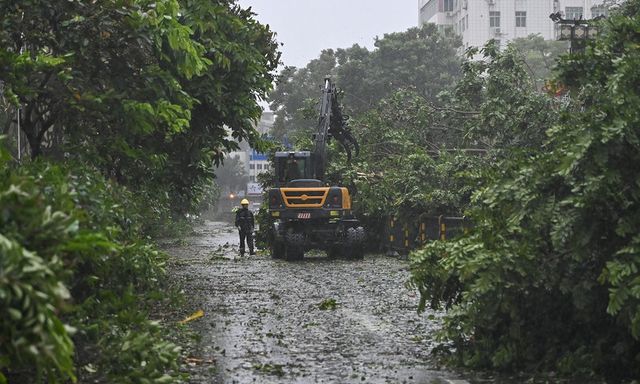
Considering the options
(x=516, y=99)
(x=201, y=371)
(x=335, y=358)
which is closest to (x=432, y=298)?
(x=335, y=358)

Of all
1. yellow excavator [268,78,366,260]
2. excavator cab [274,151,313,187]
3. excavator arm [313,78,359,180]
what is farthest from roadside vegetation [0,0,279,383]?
excavator arm [313,78,359,180]

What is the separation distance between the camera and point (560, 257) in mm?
11961

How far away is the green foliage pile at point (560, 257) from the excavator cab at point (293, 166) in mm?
22063

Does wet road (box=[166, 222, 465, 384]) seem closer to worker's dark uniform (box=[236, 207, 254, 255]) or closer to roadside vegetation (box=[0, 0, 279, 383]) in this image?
roadside vegetation (box=[0, 0, 279, 383])

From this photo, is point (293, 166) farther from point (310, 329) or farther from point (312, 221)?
point (310, 329)

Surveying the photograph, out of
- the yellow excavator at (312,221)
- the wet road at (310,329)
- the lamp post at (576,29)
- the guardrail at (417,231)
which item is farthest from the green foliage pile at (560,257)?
the lamp post at (576,29)

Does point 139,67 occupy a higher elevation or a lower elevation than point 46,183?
higher

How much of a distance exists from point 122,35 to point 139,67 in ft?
4.72

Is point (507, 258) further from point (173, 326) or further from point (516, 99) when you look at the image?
point (516, 99)

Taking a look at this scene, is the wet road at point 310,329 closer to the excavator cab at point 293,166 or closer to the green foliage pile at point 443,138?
the green foliage pile at point 443,138

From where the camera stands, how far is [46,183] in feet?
29.5

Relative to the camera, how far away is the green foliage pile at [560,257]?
11.1 m

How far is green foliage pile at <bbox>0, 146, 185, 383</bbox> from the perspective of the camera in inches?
243

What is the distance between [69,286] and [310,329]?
5.86 meters
